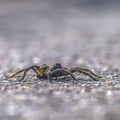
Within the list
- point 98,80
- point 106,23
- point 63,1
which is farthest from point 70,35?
point 98,80

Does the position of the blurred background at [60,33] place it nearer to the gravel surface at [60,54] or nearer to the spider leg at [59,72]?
the gravel surface at [60,54]

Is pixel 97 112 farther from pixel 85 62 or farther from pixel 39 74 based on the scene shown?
pixel 85 62

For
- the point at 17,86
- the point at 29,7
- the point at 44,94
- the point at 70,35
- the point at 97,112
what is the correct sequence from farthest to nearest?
the point at 29,7
the point at 70,35
the point at 17,86
the point at 44,94
the point at 97,112

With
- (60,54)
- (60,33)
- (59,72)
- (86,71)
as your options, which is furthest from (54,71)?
(60,33)

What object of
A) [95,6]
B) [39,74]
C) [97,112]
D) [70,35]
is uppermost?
[95,6]

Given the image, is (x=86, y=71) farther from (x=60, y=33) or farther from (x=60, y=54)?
(x=60, y=33)

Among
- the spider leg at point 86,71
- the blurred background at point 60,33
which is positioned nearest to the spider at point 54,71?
the spider leg at point 86,71

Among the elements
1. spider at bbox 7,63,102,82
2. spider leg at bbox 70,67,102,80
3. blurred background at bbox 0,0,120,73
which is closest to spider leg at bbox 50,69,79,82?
spider at bbox 7,63,102,82

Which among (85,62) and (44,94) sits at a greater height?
(85,62)
